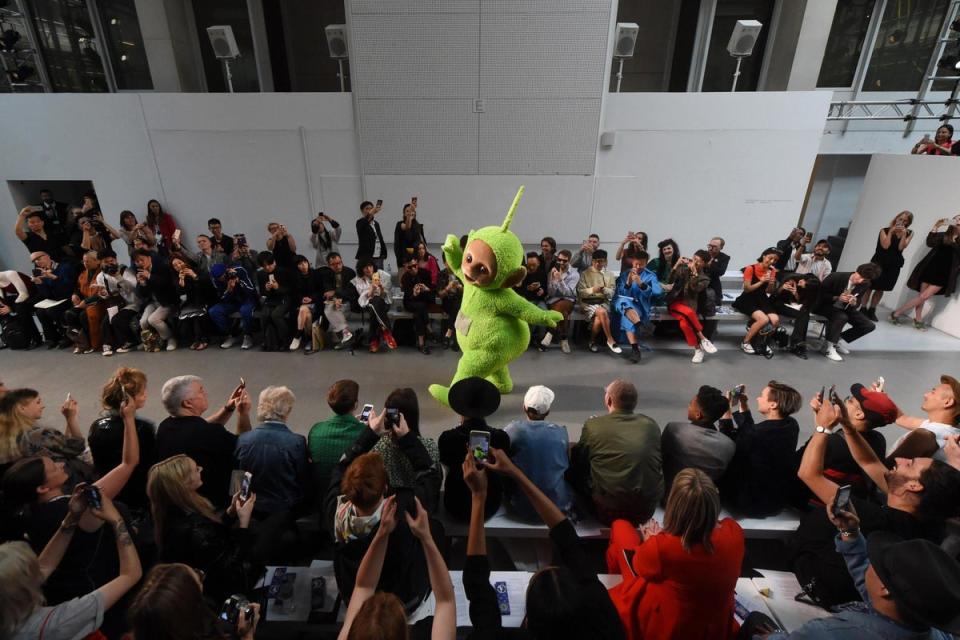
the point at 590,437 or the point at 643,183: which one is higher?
the point at 643,183

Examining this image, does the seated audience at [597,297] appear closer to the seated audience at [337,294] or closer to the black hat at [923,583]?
the seated audience at [337,294]

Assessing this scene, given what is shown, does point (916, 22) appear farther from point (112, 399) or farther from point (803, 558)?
point (112, 399)

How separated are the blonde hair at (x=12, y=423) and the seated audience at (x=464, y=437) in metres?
1.98

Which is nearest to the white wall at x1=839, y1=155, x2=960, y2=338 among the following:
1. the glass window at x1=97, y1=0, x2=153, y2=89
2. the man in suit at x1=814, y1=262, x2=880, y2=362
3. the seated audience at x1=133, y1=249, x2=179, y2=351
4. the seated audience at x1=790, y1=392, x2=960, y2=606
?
the man in suit at x1=814, y1=262, x2=880, y2=362

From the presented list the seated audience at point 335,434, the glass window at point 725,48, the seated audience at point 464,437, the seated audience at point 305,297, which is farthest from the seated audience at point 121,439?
the glass window at point 725,48

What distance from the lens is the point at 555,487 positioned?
8.02 feet

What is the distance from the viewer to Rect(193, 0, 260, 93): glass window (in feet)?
25.9

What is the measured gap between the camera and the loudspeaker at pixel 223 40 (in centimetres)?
625

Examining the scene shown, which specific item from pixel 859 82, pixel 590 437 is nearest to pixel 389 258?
pixel 590 437

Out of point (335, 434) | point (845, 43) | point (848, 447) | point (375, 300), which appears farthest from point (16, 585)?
point (845, 43)

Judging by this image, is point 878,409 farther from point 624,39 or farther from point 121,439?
point 624,39

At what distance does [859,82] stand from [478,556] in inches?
397

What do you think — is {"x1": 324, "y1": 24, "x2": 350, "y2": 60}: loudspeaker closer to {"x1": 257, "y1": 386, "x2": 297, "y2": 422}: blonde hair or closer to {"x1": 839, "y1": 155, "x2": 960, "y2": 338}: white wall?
{"x1": 257, "y1": 386, "x2": 297, "y2": 422}: blonde hair

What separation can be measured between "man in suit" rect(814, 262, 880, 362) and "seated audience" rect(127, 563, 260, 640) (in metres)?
5.65
